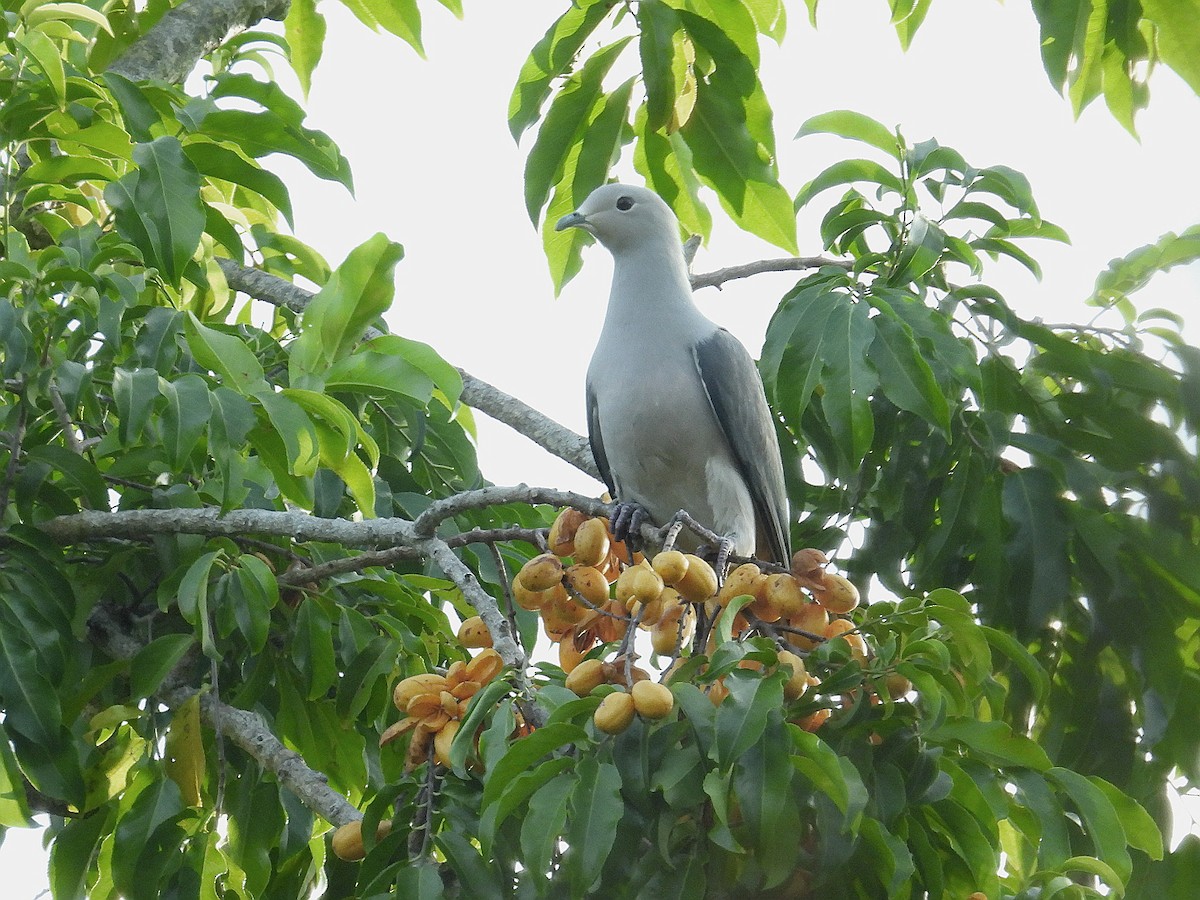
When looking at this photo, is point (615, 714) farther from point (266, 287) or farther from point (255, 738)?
point (266, 287)

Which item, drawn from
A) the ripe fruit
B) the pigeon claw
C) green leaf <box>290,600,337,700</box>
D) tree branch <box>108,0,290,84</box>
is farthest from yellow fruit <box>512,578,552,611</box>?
tree branch <box>108,0,290,84</box>

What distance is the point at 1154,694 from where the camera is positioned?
2.54 metres

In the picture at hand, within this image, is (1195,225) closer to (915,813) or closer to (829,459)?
(829,459)

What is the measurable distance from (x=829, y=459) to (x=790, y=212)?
24.0 inches

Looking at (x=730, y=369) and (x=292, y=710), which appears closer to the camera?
(x=292, y=710)

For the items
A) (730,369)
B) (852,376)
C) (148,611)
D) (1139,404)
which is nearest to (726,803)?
(852,376)

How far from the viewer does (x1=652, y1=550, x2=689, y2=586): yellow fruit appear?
81.4 inches

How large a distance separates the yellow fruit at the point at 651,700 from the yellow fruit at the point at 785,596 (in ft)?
1.74

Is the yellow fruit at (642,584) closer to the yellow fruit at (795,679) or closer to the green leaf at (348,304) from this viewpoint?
the yellow fruit at (795,679)

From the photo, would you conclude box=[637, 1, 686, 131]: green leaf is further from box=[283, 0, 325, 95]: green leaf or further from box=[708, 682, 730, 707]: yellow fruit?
box=[283, 0, 325, 95]: green leaf

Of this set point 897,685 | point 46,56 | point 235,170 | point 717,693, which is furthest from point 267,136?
point 897,685

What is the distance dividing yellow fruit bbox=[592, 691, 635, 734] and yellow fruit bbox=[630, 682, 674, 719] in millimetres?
13

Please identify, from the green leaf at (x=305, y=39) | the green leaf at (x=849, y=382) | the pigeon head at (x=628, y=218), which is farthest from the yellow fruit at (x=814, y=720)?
the green leaf at (x=305, y=39)

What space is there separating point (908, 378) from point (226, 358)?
1381mm
